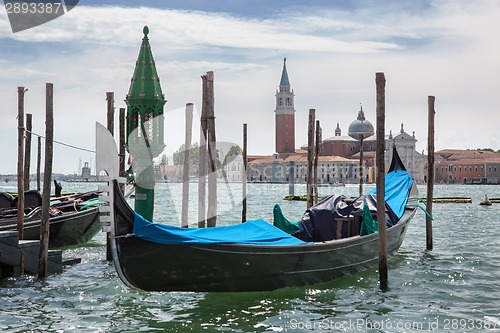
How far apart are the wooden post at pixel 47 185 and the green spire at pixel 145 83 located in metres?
0.93

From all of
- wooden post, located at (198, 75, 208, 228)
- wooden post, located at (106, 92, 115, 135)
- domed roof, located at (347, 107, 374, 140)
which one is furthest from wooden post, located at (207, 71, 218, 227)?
domed roof, located at (347, 107, 374, 140)

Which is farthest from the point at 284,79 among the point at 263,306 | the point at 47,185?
the point at 263,306

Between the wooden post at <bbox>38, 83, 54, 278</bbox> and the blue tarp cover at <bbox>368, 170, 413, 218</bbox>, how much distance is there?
486 centimetres

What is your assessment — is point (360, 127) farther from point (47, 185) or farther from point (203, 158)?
point (47, 185)

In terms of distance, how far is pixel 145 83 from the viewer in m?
8.06

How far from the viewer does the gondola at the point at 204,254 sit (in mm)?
5977

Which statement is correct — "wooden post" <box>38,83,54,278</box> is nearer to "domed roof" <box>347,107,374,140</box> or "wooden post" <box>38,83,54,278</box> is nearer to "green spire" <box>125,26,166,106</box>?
"green spire" <box>125,26,166,106</box>

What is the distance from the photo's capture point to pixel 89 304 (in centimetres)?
681

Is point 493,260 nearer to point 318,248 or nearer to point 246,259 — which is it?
point 318,248

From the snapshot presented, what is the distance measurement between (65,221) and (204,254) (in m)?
5.14

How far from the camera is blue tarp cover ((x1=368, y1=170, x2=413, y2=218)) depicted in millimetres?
10102

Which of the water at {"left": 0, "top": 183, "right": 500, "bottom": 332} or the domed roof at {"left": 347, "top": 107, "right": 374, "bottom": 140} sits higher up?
the domed roof at {"left": 347, "top": 107, "right": 374, "bottom": 140}

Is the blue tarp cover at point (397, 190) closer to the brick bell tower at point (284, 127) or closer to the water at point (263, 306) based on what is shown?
the water at point (263, 306)

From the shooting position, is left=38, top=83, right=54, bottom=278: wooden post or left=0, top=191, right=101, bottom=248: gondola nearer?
left=38, top=83, right=54, bottom=278: wooden post
